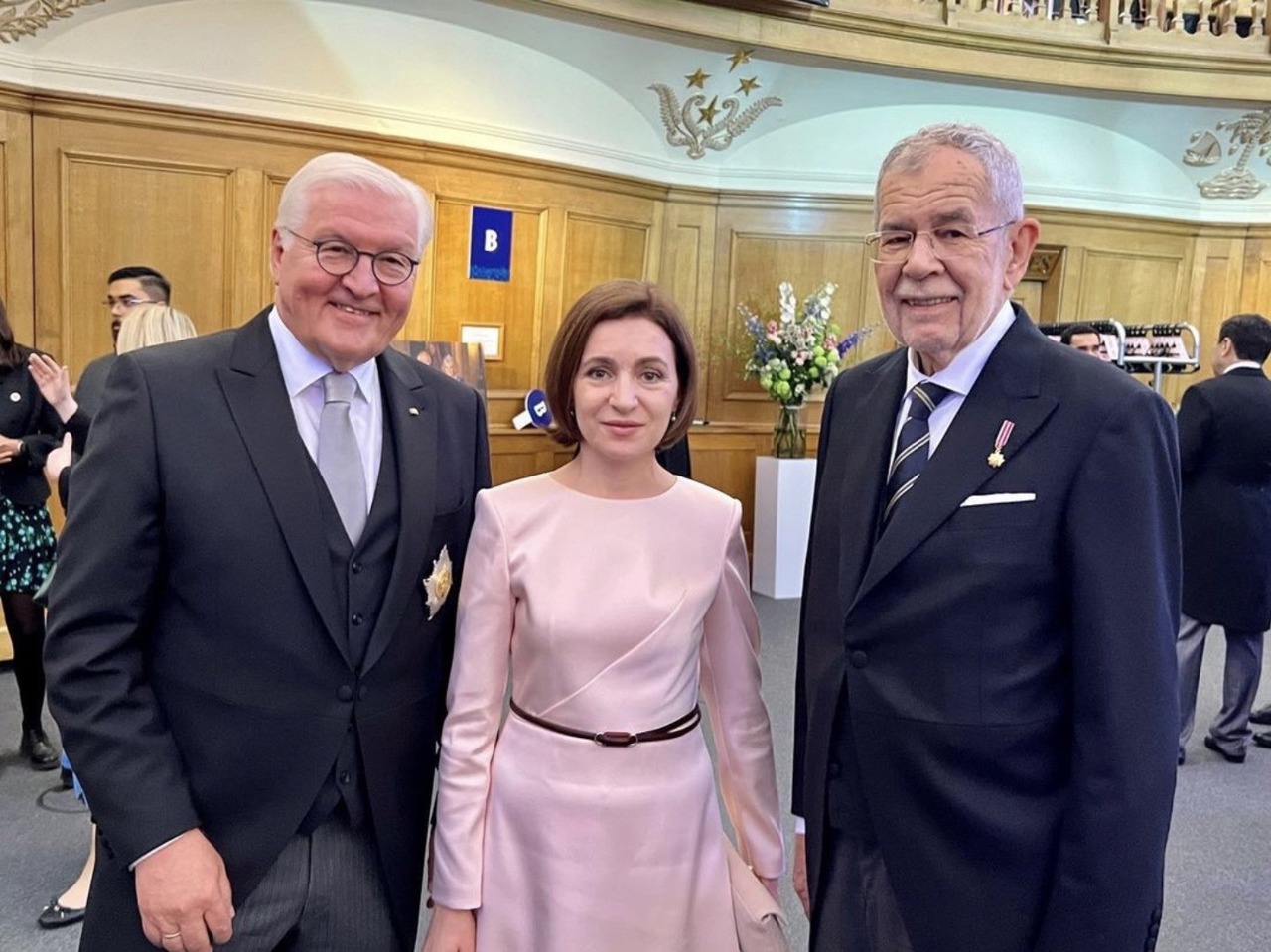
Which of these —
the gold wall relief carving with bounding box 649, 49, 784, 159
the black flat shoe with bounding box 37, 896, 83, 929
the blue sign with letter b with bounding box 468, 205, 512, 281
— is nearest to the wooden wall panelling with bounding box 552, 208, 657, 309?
the blue sign with letter b with bounding box 468, 205, 512, 281

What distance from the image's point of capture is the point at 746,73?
680 centimetres

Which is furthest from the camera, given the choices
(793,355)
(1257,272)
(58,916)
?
(1257,272)

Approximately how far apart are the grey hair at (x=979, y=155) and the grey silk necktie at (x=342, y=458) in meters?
0.87

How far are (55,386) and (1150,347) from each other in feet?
16.3

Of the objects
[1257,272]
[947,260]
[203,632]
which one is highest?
[1257,272]

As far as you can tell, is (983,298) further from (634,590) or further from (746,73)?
(746,73)

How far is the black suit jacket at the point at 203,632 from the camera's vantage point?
52.4 inches

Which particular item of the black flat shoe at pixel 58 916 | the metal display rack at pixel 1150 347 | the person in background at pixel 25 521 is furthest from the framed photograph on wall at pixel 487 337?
the black flat shoe at pixel 58 916

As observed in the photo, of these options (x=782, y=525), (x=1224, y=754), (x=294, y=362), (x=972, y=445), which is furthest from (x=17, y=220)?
(x=1224, y=754)

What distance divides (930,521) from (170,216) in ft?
16.3

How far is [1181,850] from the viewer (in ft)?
11.5

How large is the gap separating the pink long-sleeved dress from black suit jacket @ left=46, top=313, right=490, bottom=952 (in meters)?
0.17

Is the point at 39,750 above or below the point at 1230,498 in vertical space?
below

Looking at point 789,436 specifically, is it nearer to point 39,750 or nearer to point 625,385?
point 39,750
